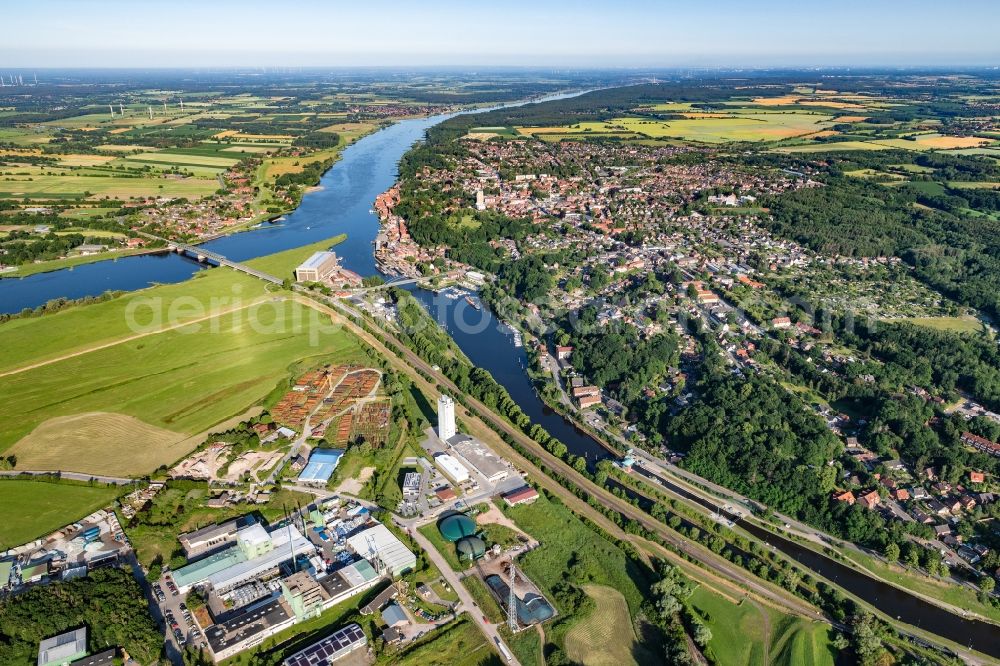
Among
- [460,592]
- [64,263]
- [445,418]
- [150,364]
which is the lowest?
[460,592]

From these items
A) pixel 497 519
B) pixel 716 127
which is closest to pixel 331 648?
pixel 497 519

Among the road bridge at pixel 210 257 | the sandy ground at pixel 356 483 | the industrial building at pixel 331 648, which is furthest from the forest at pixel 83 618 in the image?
the road bridge at pixel 210 257

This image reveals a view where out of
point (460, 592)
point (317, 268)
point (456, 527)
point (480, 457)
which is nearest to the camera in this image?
point (460, 592)

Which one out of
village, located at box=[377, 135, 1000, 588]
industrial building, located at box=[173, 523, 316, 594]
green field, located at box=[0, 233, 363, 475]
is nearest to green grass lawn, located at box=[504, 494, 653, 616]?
village, located at box=[377, 135, 1000, 588]

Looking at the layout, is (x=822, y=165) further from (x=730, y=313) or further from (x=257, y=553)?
(x=257, y=553)

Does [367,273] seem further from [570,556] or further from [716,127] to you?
[716,127]

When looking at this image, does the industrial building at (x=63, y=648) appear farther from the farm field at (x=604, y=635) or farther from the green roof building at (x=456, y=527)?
the farm field at (x=604, y=635)

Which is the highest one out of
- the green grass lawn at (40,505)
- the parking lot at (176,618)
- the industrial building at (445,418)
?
the industrial building at (445,418)
